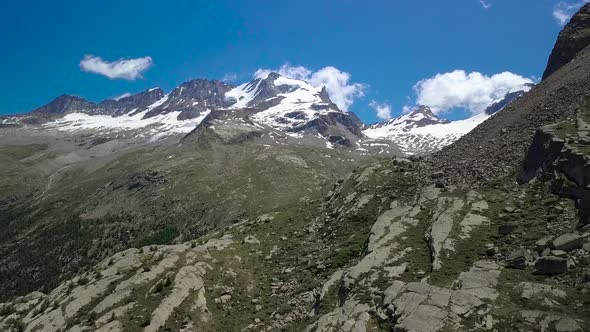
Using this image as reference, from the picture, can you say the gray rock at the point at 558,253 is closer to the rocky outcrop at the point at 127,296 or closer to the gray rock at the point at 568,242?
the gray rock at the point at 568,242

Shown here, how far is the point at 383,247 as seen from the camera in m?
44.6

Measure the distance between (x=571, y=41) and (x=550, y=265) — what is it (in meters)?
65.9

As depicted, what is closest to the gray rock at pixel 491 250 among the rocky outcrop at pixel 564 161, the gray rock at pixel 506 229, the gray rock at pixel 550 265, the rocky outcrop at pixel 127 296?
the gray rock at pixel 506 229

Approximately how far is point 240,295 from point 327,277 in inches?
391

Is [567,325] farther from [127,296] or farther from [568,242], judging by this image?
[127,296]

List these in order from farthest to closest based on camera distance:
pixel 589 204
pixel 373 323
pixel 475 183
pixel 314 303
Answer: pixel 475 183 < pixel 314 303 < pixel 589 204 < pixel 373 323

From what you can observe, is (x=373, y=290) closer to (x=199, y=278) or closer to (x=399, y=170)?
(x=199, y=278)

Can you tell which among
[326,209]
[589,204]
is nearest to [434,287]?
[589,204]

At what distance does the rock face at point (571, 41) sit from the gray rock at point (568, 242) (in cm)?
5774

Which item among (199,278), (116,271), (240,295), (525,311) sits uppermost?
(116,271)

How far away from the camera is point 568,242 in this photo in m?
32.6

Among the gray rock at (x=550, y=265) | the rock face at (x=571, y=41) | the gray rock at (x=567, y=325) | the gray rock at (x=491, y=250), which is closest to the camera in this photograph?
the gray rock at (x=567, y=325)

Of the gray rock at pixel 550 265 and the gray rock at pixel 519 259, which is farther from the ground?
the gray rock at pixel 519 259

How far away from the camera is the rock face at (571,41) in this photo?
7831 cm
